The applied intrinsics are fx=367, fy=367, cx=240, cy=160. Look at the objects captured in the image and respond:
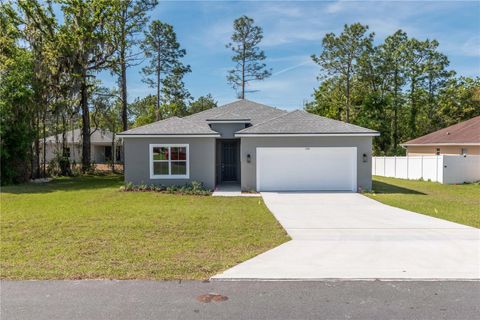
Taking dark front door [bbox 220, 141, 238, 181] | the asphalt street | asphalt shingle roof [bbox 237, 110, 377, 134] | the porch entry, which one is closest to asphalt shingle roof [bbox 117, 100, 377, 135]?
asphalt shingle roof [bbox 237, 110, 377, 134]

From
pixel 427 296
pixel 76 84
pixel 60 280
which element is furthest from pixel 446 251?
pixel 76 84

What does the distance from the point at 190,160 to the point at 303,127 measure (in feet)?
17.0

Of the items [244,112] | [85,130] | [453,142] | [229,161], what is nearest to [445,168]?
[453,142]

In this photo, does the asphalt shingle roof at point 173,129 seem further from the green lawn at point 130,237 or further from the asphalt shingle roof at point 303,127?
the green lawn at point 130,237

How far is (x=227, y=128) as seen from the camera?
17953 millimetres

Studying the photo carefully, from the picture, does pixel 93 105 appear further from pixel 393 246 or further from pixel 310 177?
pixel 393 246

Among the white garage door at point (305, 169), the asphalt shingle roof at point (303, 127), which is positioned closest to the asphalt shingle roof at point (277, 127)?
the asphalt shingle roof at point (303, 127)

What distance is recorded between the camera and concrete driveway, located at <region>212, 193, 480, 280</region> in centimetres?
532

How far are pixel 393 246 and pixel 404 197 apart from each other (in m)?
7.98

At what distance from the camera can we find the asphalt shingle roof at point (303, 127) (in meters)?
15.6

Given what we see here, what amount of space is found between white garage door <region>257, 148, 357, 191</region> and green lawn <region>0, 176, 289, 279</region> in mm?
3483

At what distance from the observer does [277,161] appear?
15961 mm

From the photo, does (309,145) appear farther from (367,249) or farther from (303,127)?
(367,249)

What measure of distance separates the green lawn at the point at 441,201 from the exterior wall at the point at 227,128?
6.75m
